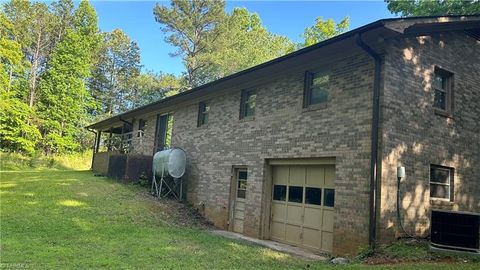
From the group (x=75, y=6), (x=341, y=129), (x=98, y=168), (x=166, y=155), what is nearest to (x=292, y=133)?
(x=341, y=129)

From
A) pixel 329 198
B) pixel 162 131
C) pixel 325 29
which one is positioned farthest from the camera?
pixel 325 29

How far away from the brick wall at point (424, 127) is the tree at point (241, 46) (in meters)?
26.8

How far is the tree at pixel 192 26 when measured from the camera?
132 feet

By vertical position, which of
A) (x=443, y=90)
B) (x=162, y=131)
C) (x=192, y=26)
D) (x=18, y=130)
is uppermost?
(x=192, y=26)

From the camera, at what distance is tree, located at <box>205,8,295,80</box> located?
37344mm

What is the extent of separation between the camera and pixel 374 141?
872 centimetres

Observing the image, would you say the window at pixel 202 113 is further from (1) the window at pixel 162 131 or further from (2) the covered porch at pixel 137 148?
(1) the window at pixel 162 131

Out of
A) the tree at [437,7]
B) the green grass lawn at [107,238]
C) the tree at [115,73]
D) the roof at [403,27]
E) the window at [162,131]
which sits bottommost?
the green grass lawn at [107,238]

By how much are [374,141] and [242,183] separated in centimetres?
577

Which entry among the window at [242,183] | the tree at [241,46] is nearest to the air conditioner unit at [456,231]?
the window at [242,183]

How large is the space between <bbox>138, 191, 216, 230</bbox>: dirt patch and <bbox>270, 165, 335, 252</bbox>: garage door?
3170 mm

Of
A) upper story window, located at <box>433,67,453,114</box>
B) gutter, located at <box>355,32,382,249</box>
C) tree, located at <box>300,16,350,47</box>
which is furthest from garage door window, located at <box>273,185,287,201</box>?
tree, located at <box>300,16,350,47</box>

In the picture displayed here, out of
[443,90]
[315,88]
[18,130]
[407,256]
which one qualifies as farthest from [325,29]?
[407,256]

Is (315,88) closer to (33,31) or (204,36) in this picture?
(204,36)
